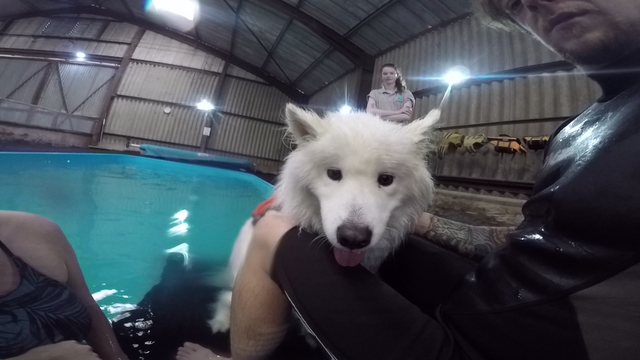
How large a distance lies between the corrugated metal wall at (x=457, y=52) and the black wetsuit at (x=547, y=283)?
12.8 feet

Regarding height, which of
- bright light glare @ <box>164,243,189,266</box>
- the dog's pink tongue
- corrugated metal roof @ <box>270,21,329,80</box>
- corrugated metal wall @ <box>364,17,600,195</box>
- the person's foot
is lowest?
the person's foot

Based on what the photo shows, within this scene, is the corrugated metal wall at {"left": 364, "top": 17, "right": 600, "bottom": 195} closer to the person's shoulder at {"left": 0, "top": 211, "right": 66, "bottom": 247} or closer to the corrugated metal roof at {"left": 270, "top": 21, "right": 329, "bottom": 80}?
the corrugated metal roof at {"left": 270, "top": 21, "right": 329, "bottom": 80}

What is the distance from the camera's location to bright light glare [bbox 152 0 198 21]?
9195 mm

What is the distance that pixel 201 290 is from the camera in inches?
64.9

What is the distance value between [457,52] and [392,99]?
3066mm

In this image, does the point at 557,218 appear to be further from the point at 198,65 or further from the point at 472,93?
the point at 198,65

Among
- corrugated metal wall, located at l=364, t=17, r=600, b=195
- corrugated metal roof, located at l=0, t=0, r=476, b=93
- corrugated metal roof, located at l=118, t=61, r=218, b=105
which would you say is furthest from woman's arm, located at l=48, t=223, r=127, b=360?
corrugated metal roof, located at l=118, t=61, r=218, b=105

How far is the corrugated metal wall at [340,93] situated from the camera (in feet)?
20.0

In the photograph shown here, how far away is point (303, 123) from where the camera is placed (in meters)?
1.28

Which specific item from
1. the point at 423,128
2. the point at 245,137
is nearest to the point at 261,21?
the point at 245,137

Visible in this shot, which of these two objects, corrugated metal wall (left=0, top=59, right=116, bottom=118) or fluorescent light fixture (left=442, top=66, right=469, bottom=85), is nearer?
corrugated metal wall (left=0, top=59, right=116, bottom=118)

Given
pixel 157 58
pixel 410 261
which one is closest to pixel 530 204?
pixel 410 261

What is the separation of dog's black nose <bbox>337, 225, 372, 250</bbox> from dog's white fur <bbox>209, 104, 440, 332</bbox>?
0.03 metres

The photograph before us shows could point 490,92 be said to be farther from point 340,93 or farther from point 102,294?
point 102,294
